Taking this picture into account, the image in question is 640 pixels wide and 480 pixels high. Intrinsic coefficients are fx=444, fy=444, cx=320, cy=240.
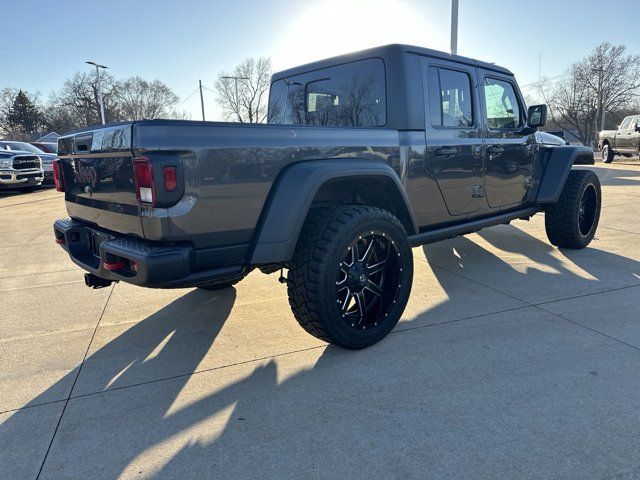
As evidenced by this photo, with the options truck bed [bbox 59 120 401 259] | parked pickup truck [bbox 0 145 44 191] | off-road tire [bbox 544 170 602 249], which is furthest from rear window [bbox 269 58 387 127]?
parked pickup truck [bbox 0 145 44 191]

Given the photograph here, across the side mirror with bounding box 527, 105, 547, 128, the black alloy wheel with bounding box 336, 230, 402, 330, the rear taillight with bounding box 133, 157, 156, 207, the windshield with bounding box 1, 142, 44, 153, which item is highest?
the windshield with bounding box 1, 142, 44, 153

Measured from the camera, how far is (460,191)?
3.68m

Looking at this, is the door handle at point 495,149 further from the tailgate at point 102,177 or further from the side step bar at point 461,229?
the tailgate at point 102,177

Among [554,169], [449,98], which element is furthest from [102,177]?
[554,169]

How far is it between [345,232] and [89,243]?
5.31 ft

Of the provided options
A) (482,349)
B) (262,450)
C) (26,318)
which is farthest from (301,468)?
(26,318)

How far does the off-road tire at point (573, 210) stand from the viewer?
5.02m

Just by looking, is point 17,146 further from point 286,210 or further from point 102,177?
point 286,210

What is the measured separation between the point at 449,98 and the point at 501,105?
37.5 inches

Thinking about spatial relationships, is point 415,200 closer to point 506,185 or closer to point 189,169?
point 506,185

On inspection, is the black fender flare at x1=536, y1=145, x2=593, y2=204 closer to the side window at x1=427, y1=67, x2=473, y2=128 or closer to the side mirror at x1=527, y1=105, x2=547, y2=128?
the side mirror at x1=527, y1=105, x2=547, y2=128

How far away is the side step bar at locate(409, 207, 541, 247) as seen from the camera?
3.41 metres

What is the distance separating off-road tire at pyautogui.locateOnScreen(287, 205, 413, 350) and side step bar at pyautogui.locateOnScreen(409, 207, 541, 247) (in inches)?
15.1

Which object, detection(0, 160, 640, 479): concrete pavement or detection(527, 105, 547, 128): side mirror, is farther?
detection(527, 105, 547, 128): side mirror
